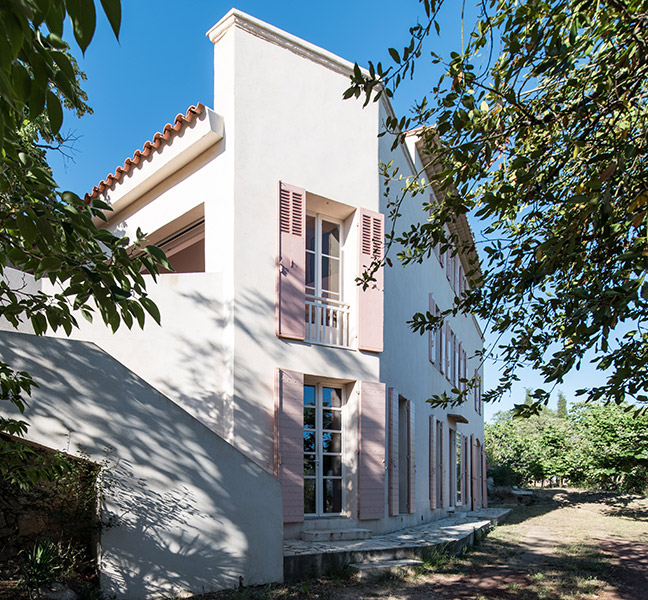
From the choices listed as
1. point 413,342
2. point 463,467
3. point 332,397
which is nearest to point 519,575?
point 332,397

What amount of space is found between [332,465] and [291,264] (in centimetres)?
296

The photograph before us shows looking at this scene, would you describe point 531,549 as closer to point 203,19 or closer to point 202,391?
point 202,391

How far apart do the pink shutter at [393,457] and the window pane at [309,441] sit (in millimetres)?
1693

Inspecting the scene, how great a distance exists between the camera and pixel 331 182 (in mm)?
9328

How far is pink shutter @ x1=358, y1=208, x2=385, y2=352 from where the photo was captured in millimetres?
9281

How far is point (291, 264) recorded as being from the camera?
28.2ft

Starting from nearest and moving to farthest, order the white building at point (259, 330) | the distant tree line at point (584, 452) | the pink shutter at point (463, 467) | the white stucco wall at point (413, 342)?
the white building at point (259, 330)
the white stucco wall at point (413, 342)
the pink shutter at point (463, 467)
the distant tree line at point (584, 452)

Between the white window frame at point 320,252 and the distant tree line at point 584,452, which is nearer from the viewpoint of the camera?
the white window frame at point 320,252

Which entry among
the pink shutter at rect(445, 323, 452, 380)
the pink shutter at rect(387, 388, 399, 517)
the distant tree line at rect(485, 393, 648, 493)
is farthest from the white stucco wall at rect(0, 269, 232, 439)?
the distant tree line at rect(485, 393, 648, 493)

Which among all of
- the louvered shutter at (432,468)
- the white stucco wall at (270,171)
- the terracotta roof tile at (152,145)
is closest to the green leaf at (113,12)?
the white stucco wall at (270,171)

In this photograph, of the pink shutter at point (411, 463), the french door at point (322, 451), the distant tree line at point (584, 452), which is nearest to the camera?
the french door at point (322, 451)

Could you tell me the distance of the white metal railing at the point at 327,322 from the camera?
8.98m

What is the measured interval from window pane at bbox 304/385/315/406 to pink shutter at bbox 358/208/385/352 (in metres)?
0.96

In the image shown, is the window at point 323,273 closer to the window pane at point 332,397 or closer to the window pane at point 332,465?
the window pane at point 332,397
